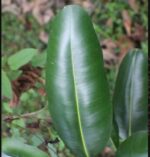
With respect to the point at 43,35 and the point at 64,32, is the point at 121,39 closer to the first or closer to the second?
the point at 43,35

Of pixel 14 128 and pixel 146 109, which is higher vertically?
pixel 146 109

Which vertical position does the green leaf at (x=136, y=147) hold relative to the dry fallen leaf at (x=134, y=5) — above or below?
below

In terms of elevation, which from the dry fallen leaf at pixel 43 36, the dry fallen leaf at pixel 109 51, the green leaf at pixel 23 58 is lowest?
the dry fallen leaf at pixel 109 51

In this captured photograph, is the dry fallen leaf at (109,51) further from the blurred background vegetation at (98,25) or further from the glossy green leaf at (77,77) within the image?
the glossy green leaf at (77,77)

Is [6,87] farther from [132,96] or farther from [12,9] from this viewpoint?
[12,9]

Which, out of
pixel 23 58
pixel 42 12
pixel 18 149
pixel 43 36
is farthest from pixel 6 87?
pixel 42 12

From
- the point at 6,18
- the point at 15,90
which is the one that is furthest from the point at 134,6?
the point at 15,90

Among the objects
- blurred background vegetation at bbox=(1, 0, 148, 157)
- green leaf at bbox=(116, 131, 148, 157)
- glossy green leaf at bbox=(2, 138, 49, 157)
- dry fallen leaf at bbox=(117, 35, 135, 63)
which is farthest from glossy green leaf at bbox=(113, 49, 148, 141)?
dry fallen leaf at bbox=(117, 35, 135, 63)

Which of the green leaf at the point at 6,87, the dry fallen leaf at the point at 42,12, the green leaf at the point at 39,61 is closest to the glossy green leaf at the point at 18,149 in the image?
the green leaf at the point at 6,87
